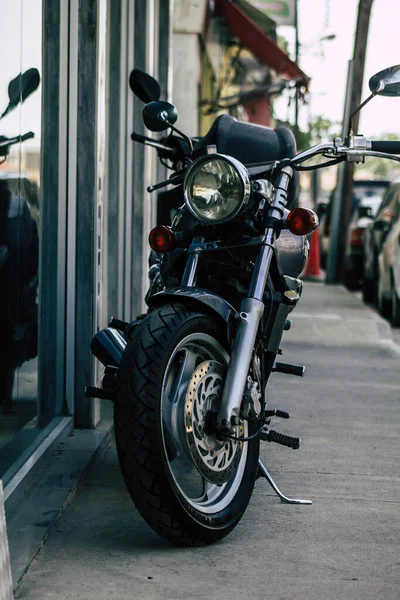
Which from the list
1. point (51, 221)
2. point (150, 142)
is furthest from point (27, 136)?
point (51, 221)

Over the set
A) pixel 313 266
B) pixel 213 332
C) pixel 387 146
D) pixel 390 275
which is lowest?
pixel 313 266

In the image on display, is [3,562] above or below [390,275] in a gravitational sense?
above

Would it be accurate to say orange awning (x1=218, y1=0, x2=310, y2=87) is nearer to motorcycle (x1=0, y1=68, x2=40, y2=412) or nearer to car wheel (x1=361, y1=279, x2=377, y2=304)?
car wheel (x1=361, y1=279, x2=377, y2=304)

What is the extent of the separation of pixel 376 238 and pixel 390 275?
2062 mm

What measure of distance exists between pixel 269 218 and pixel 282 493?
4.02 ft

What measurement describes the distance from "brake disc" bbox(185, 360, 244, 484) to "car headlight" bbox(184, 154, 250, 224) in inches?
21.1

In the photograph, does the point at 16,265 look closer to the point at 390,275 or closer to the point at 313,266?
the point at 390,275

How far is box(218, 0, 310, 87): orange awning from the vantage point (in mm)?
18844

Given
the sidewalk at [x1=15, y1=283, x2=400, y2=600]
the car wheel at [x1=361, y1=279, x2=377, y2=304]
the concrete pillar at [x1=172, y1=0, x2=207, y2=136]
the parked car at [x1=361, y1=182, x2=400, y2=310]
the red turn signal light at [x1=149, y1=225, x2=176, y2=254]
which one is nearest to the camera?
the sidewalk at [x1=15, y1=283, x2=400, y2=600]

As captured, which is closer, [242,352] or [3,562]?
[3,562]

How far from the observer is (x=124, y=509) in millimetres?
4363

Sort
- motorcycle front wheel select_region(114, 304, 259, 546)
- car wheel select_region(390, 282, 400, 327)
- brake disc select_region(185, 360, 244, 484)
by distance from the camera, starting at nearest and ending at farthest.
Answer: motorcycle front wheel select_region(114, 304, 259, 546), brake disc select_region(185, 360, 244, 484), car wheel select_region(390, 282, 400, 327)

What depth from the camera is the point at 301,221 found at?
13.3 feet

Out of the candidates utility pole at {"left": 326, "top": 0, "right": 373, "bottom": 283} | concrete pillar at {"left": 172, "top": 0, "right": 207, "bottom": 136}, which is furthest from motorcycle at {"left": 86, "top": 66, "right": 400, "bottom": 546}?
utility pole at {"left": 326, "top": 0, "right": 373, "bottom": 283}
